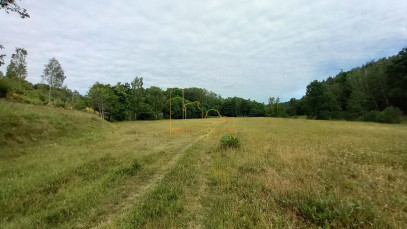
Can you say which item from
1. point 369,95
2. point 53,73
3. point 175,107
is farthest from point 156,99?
point 369,95

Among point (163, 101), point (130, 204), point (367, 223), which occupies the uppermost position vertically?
point (163, 101)

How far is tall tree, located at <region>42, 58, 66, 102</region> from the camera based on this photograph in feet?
149

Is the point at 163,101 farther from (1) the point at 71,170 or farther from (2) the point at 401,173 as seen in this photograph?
(2) the point at 401,173

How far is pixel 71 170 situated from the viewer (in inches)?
234

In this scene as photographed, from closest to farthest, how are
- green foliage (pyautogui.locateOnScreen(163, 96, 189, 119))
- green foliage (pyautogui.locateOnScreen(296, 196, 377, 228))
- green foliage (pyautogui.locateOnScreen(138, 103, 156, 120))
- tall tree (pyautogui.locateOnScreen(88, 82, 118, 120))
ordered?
green foliage (pyautogui.locateOnScreen(296, 196, 377, 228)) → tall tree (pyautogui.locateOnScreen(88, 82, 118, 120)) → green foliage (pyautogui.locateOnScreen(138, 103, 156, 120)) → green foliage (pyautogui.locateOnScreen(163, 96, 189, 119))

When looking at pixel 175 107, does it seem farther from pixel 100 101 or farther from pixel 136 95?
pixel 100 101

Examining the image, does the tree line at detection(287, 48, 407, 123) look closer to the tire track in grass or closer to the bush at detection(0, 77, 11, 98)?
the tire track in grass

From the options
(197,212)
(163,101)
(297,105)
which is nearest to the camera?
(197,212)

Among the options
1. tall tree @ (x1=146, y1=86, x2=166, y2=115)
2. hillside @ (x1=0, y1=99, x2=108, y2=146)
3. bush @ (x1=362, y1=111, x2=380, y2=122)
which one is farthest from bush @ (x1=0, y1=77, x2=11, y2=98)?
bush @ (x1=362, y1=111, x2=380, y2=122)

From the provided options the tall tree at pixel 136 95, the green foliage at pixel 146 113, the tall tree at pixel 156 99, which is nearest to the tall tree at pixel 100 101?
the tall tree at pixel 136 95

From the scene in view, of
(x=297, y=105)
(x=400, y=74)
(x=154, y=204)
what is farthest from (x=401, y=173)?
(x=297, y=105)

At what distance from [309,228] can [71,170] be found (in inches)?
322

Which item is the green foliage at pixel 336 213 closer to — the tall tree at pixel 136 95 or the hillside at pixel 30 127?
the hillside at pixel 30 127

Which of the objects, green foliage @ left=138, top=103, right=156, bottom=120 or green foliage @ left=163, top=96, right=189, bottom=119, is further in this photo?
green foliage @ left=163, top=96, right=189, bottom=119
